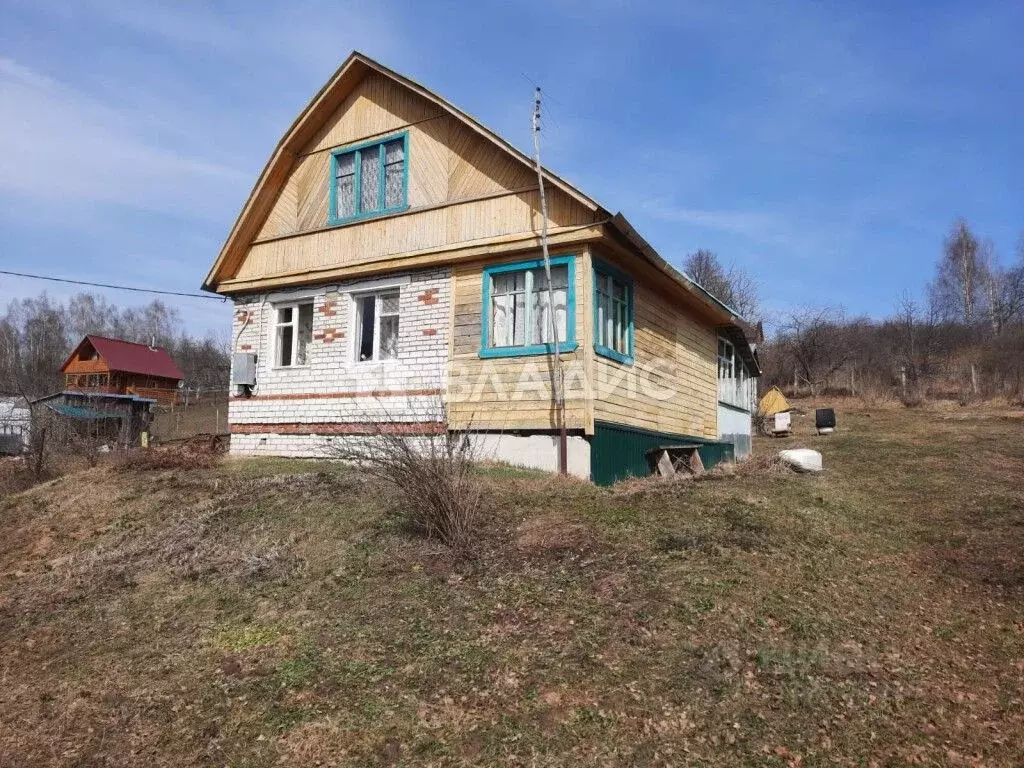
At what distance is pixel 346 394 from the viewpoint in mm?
13039

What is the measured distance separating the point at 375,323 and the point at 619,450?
4.86m

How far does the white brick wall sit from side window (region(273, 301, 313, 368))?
0.14 metres

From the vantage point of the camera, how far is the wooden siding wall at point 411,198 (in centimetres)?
1165

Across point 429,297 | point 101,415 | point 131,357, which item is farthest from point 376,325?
point 131,357

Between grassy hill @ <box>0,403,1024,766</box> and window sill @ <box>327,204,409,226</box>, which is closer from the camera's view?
grassy hill @ <box>0,403,1024,766</box>

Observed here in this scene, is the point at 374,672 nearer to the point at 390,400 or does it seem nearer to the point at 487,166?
the point at 390,400

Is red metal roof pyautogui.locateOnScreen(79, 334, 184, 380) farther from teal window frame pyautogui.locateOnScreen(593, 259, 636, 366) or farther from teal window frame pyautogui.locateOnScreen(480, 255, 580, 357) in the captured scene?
teal window frame pyautogui.locateOnScreen(593, 259, 636, 366)

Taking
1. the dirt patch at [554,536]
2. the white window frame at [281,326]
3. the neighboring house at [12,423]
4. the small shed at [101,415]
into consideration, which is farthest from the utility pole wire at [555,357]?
the neighboring house at [12,423]

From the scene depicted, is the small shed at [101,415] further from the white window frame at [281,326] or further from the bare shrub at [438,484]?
the bare shrub at [438,484]

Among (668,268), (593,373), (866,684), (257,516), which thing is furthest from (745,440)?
(866,684)

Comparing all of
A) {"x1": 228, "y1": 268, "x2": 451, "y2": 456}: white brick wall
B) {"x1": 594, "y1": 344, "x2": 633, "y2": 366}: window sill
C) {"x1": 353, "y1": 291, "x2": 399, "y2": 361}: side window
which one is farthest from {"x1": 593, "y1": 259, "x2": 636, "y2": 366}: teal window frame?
{"x1": 353, "y1": 291, "x2": 399, "y2": 361}: side window

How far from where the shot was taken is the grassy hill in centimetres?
414

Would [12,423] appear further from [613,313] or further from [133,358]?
[613,313]

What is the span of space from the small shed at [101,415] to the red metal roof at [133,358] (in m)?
6.22
